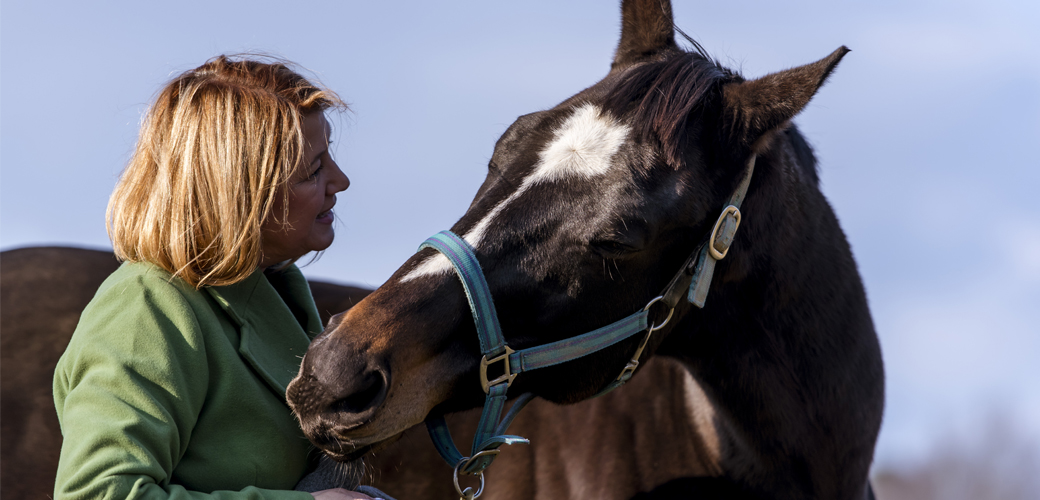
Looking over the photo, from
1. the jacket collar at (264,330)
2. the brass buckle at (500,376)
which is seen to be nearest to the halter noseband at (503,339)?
the brass buckle at (500,376)

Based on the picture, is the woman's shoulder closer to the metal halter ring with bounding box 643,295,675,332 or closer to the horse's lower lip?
the horse's lower lip

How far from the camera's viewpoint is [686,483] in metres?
2.40

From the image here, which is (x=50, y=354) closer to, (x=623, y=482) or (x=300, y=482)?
(x=300, y=482)

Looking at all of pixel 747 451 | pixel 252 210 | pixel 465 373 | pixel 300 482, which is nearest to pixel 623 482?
pixel 747 451

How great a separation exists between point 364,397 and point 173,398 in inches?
14.5

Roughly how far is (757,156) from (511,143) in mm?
687

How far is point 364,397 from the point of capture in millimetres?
1592

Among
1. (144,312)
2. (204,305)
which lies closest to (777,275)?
(204,305)

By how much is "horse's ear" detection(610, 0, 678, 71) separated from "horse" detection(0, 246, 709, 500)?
108 cm

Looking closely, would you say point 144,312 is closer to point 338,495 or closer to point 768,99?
point 338,495

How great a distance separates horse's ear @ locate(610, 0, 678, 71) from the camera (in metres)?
2.40

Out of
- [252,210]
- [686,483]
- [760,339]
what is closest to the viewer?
[252,210]

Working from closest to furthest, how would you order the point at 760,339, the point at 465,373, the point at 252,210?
1. the point at 252,210
2. the point at 465,373
3. the point at 760,339

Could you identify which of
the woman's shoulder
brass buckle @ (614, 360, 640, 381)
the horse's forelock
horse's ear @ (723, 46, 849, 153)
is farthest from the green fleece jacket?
horse's ear @ (723, 46, 849, 153)
